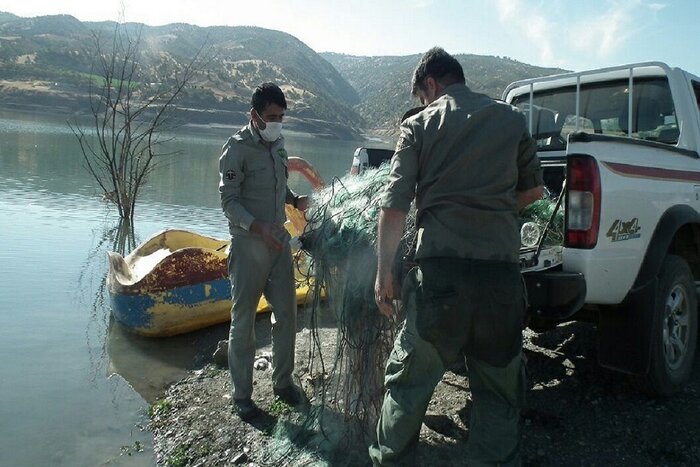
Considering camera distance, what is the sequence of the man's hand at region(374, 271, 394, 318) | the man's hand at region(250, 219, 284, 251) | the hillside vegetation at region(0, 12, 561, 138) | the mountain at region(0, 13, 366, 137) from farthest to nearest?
the hillside vegetation at region(0, 12, 561, 138), the mountain at region(0, 13, 366, 137), the man's hand at region(250, 219, 284, 251), the man's hand at region(374, 271, 394, 318)

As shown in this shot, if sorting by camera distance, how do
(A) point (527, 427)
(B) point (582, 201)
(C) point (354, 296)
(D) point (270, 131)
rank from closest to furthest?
(B) point (582, 201), (C) point (354, 296), (A) point (527, 427), (D) point (270, 131)

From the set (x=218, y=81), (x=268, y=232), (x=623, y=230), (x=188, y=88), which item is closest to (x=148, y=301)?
(x=268, y=232)

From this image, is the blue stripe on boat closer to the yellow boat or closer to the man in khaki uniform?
the yellow boat

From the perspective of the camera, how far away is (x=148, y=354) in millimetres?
5973

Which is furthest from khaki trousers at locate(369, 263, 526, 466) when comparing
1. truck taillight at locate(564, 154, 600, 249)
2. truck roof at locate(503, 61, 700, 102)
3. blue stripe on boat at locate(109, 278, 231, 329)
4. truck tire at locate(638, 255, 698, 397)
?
blue stripe on boat at locate(109, 278, 231, 329)

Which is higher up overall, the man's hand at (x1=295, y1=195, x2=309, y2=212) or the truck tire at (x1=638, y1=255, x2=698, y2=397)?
the man's hand at (x1=295, y1=195, x2=309, y2=212)

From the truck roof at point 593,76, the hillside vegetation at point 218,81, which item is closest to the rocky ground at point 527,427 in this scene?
the truck roof at point 593,76

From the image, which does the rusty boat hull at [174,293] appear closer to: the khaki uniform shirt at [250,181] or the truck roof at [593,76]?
the khaki uniform shirt at [250,181]

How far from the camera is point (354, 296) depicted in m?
3.44

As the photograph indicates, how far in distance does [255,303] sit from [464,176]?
2071mm

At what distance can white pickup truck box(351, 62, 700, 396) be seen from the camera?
10.8ft

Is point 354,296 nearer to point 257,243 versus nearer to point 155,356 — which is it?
point 257,243

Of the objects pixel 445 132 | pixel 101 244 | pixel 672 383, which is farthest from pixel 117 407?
pixel 101 244

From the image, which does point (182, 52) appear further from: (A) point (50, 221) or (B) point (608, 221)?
(B) point (608, 221)
